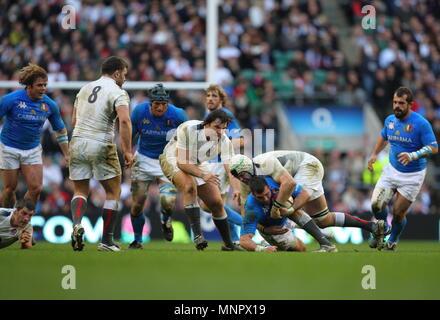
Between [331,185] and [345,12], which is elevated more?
[345,12]

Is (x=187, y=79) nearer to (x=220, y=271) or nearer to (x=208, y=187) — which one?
(x=208, y=187)

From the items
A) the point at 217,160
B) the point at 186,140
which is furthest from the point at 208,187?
the point at 217,160

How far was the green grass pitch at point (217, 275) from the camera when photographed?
7.38m

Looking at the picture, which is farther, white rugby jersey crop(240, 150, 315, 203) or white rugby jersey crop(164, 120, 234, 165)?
white rugby jersey crop(164, 120, 234, 165)

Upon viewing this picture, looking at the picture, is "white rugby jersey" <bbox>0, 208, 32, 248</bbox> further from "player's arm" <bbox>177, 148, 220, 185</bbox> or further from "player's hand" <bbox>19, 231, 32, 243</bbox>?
"player's arm" <bbox>177, 148, 220, 185</bbox>

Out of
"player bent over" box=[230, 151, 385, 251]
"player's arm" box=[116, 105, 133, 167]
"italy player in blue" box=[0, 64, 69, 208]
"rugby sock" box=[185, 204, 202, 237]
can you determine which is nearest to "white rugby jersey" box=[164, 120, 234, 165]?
"player bent over" box=[230, 151, 385, 251]

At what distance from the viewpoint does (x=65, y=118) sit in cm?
1878

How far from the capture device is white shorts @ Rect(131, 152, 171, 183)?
12.1 meters

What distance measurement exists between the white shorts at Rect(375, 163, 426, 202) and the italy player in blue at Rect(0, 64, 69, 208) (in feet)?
14.4

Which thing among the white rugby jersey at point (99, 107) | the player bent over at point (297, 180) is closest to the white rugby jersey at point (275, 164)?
the player bent over at point (297, 180)

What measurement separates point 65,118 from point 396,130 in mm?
8712

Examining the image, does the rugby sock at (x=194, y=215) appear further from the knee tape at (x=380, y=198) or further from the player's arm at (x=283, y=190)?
the knee tape at (x=380, y=198)

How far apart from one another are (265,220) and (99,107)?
2479mm

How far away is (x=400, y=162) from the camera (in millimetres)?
12031
